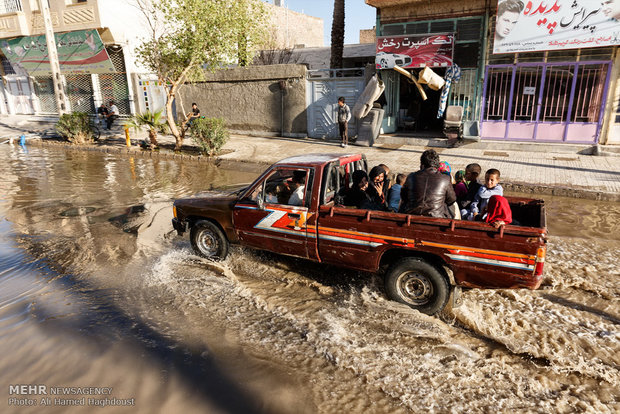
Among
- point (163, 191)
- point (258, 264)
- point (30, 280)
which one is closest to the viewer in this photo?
point (30, 280)

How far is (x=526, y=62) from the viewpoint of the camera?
45.3ft

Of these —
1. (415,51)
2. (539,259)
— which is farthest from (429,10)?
(539,259)

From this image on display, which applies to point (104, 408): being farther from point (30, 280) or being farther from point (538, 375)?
point (538, 375)

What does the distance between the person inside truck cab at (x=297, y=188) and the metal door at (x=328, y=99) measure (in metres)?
11.4

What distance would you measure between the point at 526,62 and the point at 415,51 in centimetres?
388

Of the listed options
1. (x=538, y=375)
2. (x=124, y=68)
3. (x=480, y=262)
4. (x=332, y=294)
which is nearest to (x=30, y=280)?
(x=332, y=294)

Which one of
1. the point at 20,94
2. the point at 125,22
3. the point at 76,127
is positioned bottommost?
the point at 76,127

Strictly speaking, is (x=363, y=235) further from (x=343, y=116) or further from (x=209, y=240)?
(x=343, y=116)

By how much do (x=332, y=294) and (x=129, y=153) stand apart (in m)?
14.0

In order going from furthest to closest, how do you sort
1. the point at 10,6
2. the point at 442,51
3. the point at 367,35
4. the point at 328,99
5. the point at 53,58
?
the point at 367,35 → the point at 10,6 → the point at 53,58 → the point at 328,99 → the point at 442,51

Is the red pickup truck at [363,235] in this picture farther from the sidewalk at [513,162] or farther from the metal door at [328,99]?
the metal door at [328,99]

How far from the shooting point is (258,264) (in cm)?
619

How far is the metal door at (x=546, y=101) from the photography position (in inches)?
527

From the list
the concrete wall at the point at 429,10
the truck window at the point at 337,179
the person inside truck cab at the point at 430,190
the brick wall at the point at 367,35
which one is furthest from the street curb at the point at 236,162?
the brick wall at the point at 367,35
